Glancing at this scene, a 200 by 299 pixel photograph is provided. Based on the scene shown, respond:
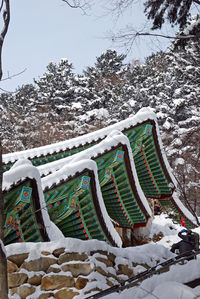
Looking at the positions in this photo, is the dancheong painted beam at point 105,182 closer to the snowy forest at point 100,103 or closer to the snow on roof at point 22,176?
the snow on roof at point 22,176

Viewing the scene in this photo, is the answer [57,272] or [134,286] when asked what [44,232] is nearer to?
[57,272]

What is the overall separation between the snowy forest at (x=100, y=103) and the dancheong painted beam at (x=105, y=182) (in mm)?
8979

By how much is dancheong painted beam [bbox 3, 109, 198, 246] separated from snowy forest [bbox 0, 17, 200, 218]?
8979 millimetres

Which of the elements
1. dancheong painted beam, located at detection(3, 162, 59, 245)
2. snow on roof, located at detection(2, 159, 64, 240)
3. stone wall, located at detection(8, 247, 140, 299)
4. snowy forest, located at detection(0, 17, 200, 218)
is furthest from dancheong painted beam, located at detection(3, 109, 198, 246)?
snowy forest, located at detection(0, 17, 200, 218)

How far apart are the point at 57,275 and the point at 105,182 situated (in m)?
3.71

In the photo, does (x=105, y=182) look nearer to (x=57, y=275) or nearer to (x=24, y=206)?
(x=24, y=206)

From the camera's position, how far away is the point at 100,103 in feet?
94.7

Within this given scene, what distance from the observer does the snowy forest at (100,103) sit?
23625 mm

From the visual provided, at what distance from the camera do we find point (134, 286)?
4031 mm

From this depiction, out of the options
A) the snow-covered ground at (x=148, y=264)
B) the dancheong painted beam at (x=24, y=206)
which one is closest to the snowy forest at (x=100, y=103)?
the snow-covered ground at (x=148, y=264)

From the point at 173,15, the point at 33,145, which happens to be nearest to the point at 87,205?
the point at 173,15

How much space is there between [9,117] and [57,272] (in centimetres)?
2167

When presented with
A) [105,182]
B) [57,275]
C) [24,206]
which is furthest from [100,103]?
[57,275]

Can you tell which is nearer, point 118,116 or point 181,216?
point 181,216
